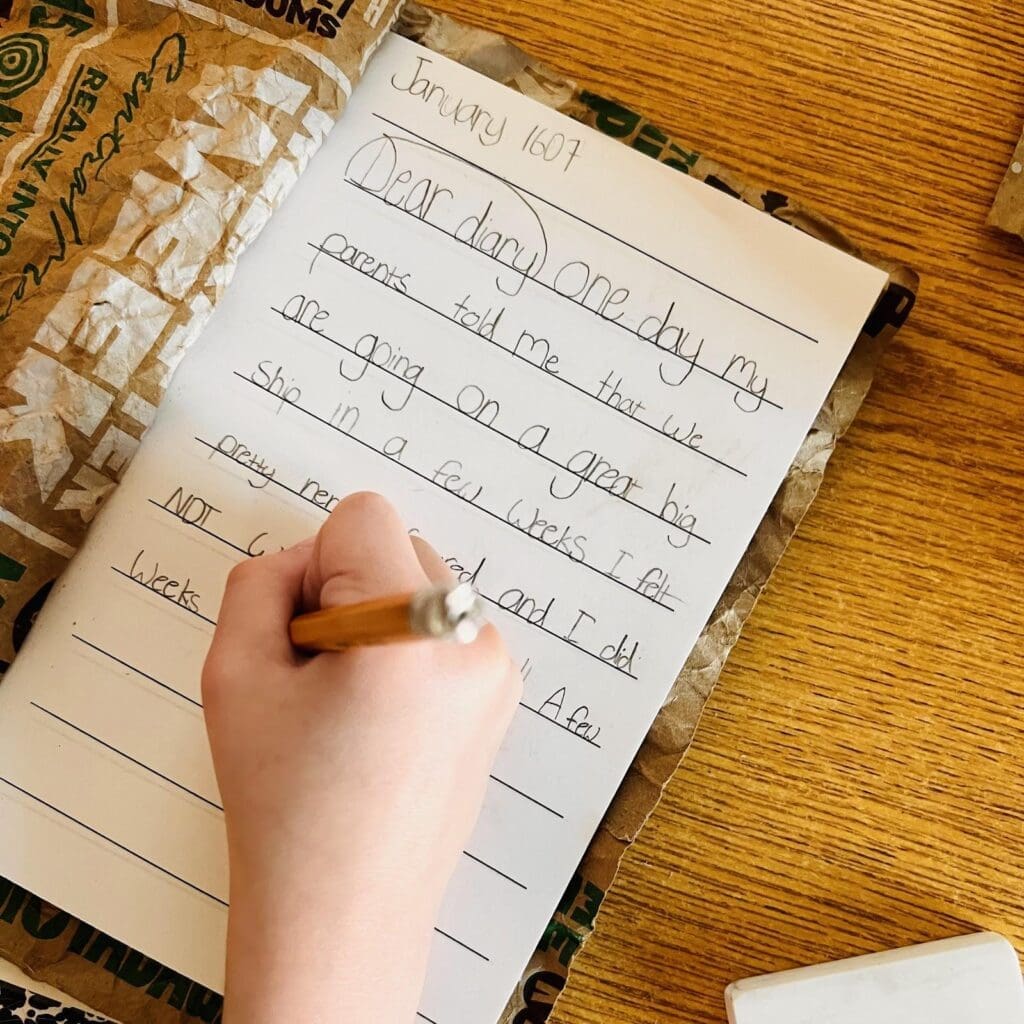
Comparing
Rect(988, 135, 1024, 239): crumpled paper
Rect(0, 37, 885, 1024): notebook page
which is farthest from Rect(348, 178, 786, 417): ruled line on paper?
Rect(988, 135, 1024, 239): crumpled paper

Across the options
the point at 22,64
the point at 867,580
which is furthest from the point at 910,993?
the point at 22,64

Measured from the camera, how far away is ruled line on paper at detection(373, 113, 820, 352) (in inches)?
18.3

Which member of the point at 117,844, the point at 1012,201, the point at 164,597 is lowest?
the point at 117,844

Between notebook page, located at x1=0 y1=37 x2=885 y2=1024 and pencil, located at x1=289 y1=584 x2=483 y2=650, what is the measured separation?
11cm

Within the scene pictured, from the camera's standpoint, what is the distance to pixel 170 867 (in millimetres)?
450

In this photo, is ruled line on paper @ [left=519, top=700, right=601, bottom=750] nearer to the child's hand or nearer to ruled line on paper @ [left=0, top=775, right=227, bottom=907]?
the child's hand

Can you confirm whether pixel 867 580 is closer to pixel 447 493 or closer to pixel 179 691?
pixel 447 493

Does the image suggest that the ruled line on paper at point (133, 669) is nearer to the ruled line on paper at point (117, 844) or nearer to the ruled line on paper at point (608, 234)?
the ruled line on paper at point (117, 844)

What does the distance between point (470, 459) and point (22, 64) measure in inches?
11.4

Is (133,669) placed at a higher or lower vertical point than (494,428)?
lower

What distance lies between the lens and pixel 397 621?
0.30 metres

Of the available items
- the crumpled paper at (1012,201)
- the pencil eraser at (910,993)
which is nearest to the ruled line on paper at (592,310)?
the crumpled paper at (1012,201)

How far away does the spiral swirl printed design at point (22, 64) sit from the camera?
0.48m

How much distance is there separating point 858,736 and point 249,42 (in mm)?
435
